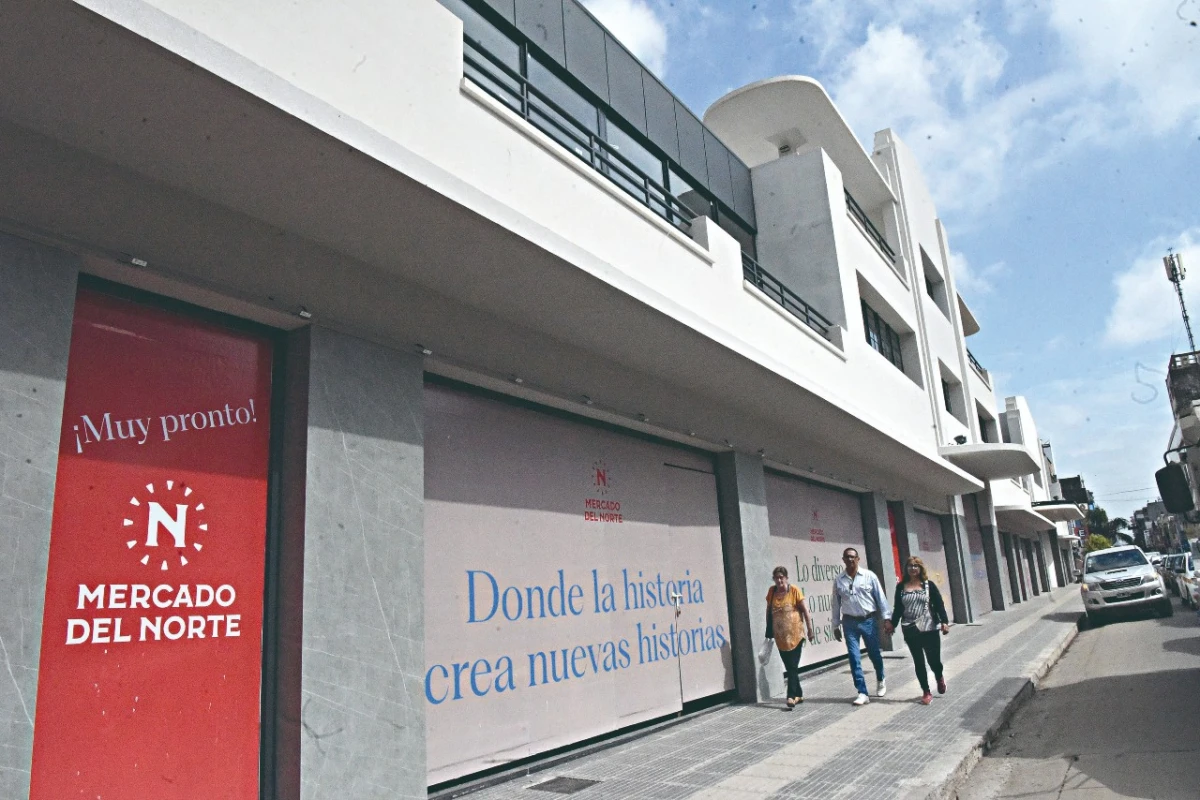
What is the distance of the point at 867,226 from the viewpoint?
17.0m

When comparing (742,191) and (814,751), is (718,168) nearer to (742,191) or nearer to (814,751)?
(742,191)

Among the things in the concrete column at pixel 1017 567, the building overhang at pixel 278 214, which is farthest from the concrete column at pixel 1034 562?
the building overhang at pixel 278 214

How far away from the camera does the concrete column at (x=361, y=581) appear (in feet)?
15.8

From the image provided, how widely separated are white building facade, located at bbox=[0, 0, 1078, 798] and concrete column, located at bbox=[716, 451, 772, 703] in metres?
0.34

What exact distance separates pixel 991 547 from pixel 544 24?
77.1 ft

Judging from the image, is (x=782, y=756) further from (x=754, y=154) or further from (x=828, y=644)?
(x=754, y=154)

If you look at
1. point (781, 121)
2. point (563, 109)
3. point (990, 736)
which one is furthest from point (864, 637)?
point (781, 121)

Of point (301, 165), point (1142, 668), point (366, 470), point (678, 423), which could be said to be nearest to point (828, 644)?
point (1142, 668)

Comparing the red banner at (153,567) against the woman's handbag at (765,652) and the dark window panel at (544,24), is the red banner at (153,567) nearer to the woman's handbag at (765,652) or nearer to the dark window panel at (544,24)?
the dark window panel at (544,24)

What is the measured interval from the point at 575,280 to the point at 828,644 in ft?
30.1

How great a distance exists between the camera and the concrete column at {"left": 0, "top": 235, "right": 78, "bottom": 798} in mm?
3600

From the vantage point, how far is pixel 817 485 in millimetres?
13672

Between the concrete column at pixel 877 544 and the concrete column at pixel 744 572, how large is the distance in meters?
5.42

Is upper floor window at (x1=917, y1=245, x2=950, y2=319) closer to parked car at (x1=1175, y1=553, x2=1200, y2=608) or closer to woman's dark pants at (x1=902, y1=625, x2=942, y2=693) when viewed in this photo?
parked car at (x1=1175, y1=553, x2=1200, y2=608)
